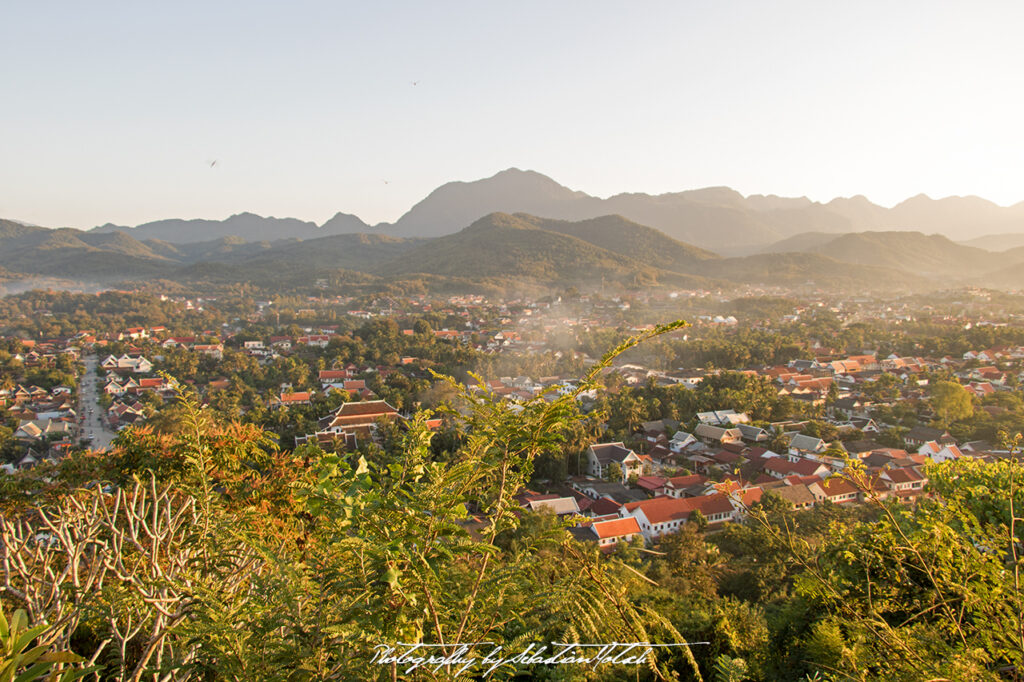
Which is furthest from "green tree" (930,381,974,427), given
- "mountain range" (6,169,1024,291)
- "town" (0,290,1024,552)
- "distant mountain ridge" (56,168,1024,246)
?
"distant mountain ridge" (56,168,1024,246)

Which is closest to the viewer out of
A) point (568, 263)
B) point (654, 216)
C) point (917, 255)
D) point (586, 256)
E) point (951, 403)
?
point (951, 403)

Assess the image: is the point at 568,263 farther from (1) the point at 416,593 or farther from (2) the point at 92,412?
(1) the point at 416,593

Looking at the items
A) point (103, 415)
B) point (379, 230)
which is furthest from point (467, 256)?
point (379, 230)

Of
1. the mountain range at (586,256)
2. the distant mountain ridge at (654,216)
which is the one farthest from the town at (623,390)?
the distant mountain ridge at (654,216)

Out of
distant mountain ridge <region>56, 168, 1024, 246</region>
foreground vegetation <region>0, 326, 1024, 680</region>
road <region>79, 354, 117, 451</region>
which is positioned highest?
distant mountain ridge <region>56, 168, 1024, 246</region>

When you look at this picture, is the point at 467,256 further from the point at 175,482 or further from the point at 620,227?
the point at 175,482

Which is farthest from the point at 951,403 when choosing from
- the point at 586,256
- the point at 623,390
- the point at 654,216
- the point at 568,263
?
the point at 654,216

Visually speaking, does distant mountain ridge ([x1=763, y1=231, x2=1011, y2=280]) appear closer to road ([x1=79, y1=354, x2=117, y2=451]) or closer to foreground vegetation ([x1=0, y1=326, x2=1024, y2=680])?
road ([x1=79, y1=354, x2=117, y2=451])
